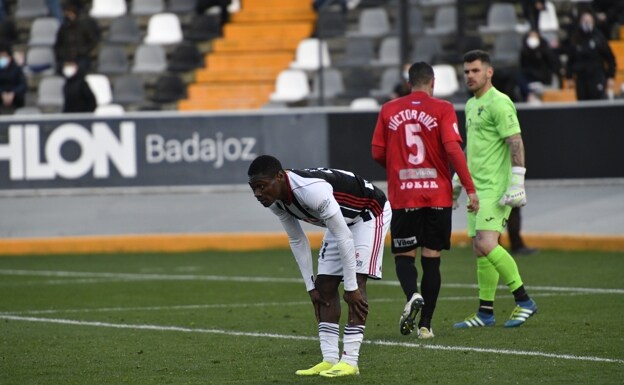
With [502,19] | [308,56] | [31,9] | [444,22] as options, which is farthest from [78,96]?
[31,9]

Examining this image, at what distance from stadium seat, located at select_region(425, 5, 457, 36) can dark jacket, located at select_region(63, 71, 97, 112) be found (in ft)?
20.3

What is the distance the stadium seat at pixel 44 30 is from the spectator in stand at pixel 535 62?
11.2 m

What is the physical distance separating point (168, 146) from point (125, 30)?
8.95 m

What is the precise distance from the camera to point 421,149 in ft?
37.7

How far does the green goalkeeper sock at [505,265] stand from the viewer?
11.8 metres

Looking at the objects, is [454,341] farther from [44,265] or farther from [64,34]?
[64,34]

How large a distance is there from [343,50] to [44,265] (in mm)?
10464

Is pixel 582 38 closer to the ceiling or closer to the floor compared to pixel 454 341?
closer to the ceiling

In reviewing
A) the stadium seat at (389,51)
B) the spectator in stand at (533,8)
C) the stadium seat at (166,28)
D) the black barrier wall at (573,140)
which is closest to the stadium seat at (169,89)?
the stadium seat at (166,28)

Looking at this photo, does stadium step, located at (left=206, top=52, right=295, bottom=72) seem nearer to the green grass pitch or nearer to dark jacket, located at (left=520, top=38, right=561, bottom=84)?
dark jacket, located at (left=520, top=38, right=561, bottom=84)

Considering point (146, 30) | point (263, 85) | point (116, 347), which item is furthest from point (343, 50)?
point (116, 347)

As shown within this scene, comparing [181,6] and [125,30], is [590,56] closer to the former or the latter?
[181,6]

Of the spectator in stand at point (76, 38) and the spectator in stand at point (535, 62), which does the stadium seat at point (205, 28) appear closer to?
the spectator in stand at point (76, 38)

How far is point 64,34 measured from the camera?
27578mm
